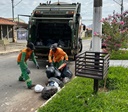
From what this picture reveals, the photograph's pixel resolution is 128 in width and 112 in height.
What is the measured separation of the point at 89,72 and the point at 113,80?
1.53 metres

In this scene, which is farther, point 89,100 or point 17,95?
point 17,95

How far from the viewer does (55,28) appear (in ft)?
31.7

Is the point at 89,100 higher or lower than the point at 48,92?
higher

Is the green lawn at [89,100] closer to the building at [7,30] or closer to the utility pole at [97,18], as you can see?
the utility pole at [97,18]

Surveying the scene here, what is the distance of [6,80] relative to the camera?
256 inches

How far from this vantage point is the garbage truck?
8.13m

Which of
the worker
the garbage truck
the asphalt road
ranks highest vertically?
the garbage truck

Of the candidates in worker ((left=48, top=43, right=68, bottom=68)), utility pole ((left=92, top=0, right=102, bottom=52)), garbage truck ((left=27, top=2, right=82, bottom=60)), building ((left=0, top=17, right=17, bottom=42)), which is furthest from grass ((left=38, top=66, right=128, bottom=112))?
building ((left=0, top=17, right=17, bottom=42))

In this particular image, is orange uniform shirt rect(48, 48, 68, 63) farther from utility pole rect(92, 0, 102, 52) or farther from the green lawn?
the green lawn

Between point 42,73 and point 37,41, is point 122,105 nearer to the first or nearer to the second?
point 42,73

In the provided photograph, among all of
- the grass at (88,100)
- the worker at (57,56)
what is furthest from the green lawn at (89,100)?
the worker at (57,56)

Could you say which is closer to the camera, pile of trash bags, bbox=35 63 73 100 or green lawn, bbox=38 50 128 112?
green lawn, bbox=38 50 128 112

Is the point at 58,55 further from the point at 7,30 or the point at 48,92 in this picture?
the point at 7,30

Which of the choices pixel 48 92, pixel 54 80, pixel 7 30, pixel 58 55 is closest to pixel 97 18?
pixel 58 55
